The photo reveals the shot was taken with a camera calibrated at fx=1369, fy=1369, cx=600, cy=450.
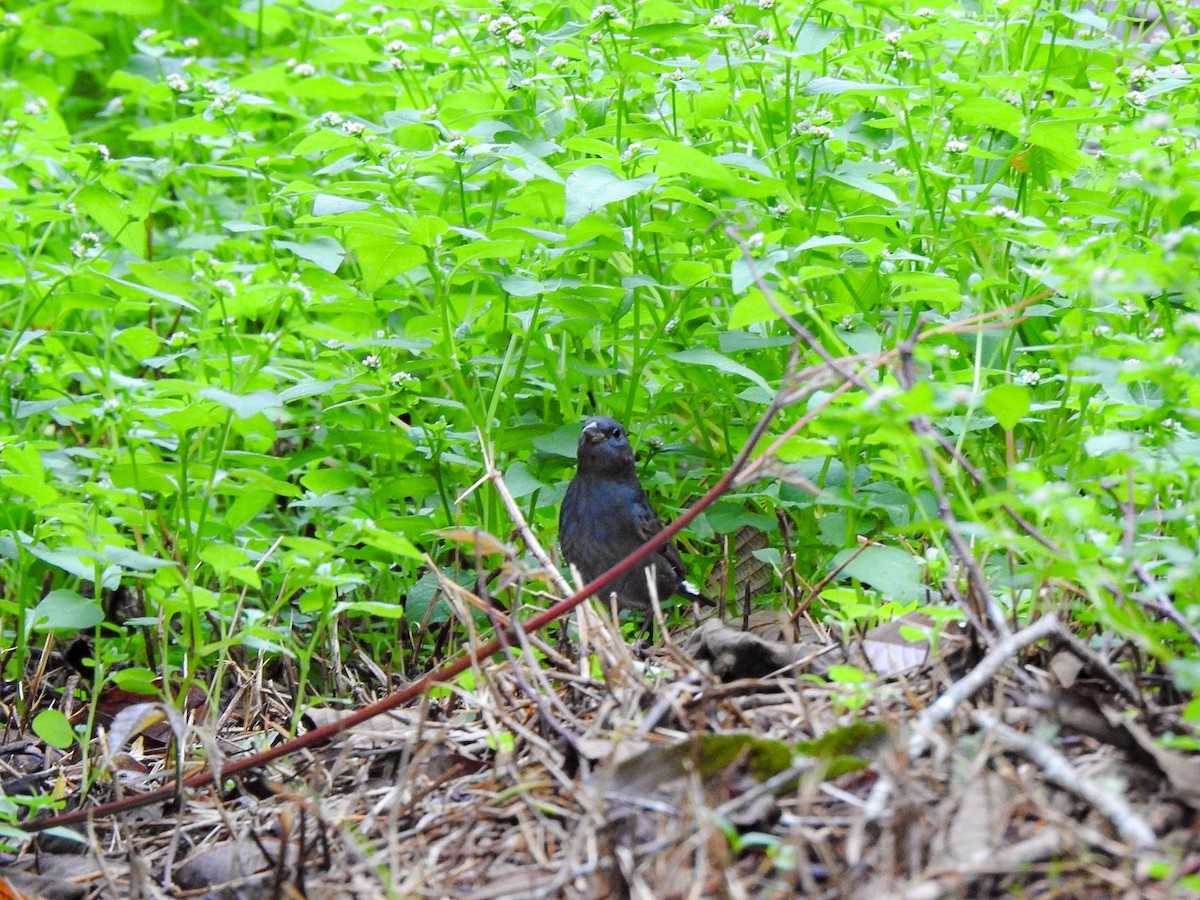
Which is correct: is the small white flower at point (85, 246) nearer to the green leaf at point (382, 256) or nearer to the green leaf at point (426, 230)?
the green leaf at point (382, 256)

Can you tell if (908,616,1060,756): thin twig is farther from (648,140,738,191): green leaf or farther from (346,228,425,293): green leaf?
(346,228,425,293): green leaf

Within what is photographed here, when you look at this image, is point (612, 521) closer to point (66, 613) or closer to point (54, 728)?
point (66, 613)

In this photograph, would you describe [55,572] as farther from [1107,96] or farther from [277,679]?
[1107,96]

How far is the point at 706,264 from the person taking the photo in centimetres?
304

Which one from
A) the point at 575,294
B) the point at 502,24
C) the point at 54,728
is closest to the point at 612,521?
the point at 575,294

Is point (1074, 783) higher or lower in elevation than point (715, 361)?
higher

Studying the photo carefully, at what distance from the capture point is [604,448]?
3443 millimetres

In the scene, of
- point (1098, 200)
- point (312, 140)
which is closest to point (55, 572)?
point (312, 140)

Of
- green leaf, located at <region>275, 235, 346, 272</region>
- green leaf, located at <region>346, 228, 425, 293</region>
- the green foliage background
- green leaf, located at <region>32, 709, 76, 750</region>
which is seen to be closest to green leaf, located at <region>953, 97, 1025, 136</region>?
the green foliage background

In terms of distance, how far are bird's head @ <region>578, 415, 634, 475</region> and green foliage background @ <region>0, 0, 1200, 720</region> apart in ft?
0.18

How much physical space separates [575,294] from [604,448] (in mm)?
432

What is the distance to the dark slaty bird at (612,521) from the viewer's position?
344 cm

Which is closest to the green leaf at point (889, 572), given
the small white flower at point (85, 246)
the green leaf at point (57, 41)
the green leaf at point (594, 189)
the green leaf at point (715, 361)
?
the green leaf at point (715, 361)

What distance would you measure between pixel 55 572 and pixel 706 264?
74.0 inches
